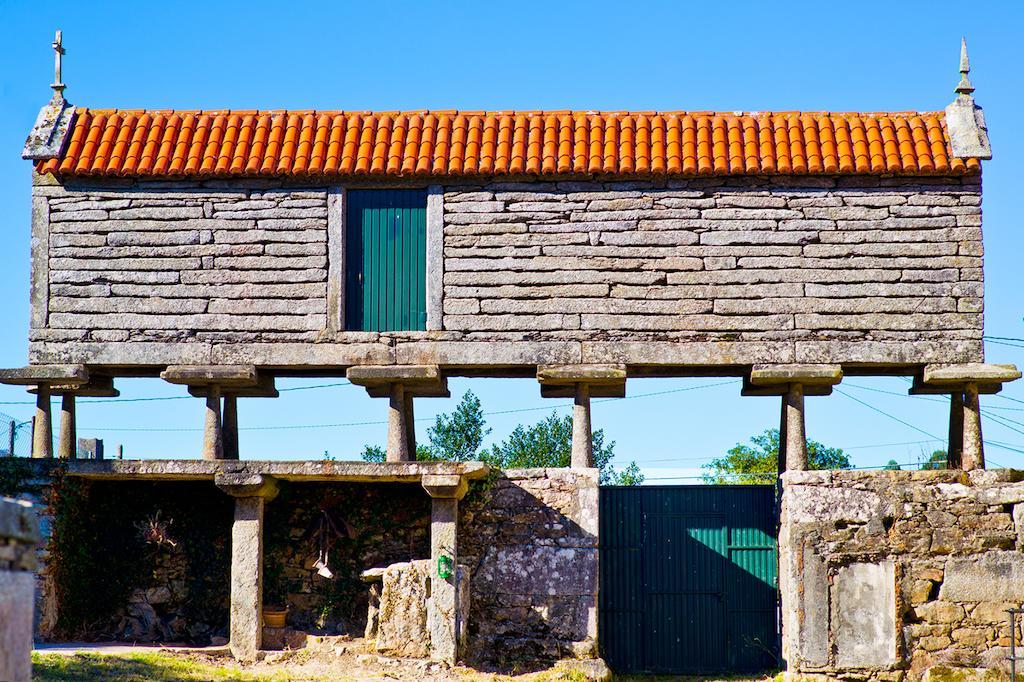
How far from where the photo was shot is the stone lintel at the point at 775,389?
47.9 ft

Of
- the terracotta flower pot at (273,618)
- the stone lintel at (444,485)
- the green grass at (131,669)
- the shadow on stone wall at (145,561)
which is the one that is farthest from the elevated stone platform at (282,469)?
the green grass at (131,669)

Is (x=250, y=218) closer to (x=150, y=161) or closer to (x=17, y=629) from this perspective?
(x=150, y=161)

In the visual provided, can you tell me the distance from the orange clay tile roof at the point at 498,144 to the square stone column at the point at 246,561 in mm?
3336

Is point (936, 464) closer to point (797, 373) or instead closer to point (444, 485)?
point (797, 373)

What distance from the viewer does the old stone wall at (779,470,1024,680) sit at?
13820 mm

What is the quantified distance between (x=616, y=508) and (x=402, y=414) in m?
2.92

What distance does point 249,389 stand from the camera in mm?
14883

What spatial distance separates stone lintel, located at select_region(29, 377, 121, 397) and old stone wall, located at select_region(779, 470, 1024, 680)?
24.8 feet

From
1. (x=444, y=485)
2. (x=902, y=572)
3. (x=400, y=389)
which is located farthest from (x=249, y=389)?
(x=902, y=572)

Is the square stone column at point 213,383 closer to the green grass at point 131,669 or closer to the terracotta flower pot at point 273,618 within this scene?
the terracotta flower pot at point 273,618

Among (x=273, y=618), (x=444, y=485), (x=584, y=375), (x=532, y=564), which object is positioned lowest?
(x=273, y=618)

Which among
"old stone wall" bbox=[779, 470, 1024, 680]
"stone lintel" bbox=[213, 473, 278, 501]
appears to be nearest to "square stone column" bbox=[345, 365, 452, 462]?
"stone lintel" bbox=[213, 473, 278, 501]

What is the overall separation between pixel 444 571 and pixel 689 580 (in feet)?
10.8

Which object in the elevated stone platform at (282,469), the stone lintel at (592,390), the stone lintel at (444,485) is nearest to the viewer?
the stone lintel at (444,485)
